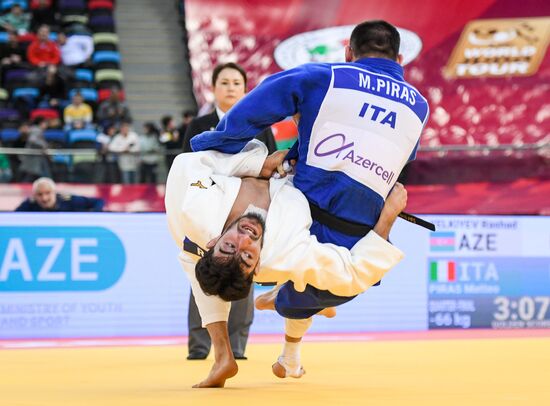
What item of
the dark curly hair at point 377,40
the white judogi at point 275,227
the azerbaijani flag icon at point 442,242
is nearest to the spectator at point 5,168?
the azerbaijani flag icon at point 442,242

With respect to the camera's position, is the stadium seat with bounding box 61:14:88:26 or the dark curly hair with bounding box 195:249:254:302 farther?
the stadium seat with bounding box 61:14:88:26

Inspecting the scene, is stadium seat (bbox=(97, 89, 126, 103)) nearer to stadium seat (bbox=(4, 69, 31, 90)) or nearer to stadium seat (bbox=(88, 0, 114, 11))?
stadium seat (bbox=(4, 69, 31, 90))

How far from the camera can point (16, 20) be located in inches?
675

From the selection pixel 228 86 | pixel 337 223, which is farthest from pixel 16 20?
pixel 337 223

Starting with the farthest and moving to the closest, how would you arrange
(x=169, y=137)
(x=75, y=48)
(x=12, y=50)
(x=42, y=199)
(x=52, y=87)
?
(x=75, y=48)
(x=12, y=50)
(x=52, y=87)
(x=169, y=137)
(x=42, y=199)

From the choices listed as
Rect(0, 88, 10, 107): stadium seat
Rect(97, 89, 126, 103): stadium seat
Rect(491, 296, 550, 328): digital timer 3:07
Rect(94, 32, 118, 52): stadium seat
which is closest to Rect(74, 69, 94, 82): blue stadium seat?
Rect(97, 89, 126, 103): stadium seat

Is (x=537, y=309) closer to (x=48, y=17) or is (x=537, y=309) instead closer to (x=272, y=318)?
(x=272, y=318)

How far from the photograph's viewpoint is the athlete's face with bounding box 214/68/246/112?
6605 millimetres

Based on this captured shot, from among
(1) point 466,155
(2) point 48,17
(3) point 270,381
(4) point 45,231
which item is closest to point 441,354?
(3) point 270,381

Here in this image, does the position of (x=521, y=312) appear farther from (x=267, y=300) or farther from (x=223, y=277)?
(x=223, y=277)

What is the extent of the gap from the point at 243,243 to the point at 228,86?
9.44 feet

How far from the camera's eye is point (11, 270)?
8.38 metres

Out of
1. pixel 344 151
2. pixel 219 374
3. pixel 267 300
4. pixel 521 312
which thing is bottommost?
pixel 521 312

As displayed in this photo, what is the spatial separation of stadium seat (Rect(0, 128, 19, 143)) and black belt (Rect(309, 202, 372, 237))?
1075cm
